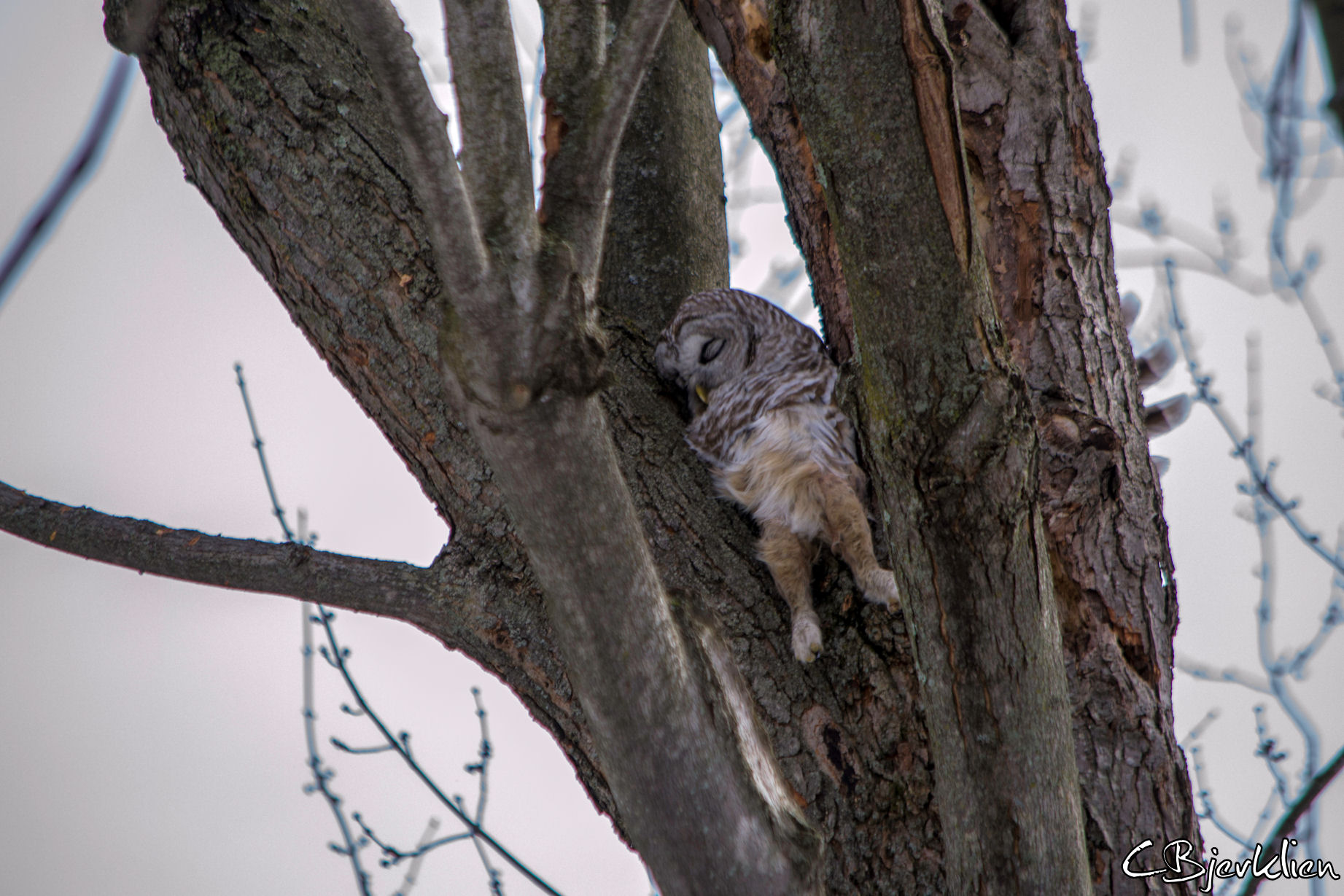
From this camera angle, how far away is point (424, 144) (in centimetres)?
76

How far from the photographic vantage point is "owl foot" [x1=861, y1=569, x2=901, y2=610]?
1.53m

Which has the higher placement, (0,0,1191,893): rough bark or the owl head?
the owl head

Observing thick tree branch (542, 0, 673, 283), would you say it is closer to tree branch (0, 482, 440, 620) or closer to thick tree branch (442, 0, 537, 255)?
thick tree branch (442, 0, 537, 255)

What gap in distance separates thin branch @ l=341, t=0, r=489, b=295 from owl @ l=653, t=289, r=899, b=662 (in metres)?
0.88

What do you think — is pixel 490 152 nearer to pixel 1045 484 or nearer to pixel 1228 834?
pixel 1045 484

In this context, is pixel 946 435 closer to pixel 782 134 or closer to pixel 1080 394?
pixel 1080 394

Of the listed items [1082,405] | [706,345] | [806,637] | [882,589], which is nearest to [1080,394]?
[1082,405]

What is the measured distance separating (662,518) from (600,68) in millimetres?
772

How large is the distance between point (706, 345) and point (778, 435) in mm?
332

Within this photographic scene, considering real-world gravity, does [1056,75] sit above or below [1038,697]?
above

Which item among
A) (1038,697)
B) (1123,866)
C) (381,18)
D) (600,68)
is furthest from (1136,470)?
(381,18)

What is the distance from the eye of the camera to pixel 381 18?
2.46 feet

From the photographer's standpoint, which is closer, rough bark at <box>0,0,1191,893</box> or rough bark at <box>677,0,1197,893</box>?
rough bark at <box>0,0,1191,893</box>

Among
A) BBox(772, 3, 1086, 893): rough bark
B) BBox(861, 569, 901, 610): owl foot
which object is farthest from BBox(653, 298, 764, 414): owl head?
BBox(772, 3, 1086, 893): rough bark
